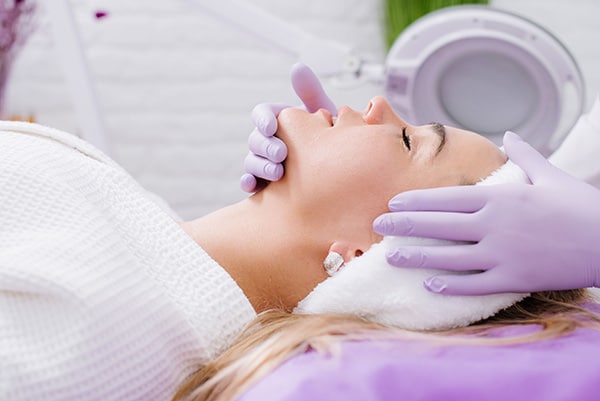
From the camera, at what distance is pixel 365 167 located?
1031 mm

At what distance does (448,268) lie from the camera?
931 mm

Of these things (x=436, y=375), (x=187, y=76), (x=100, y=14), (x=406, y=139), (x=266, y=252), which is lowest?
(x=436, y=375)

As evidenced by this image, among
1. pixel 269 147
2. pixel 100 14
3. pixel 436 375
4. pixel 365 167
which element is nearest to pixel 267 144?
pixel 269 147

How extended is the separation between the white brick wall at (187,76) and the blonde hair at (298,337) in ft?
4.48

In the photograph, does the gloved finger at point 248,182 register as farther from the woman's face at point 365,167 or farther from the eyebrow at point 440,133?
the eyebrow at point 440,133

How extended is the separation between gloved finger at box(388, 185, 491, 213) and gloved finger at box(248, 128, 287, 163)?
20 centimetres

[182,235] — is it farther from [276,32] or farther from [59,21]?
[59,21]

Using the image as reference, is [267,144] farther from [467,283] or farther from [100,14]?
[100,14]

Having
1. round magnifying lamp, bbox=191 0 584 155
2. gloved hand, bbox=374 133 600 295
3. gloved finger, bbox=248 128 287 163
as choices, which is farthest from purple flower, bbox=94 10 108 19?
gloved hand, bbox=374 133 600 295

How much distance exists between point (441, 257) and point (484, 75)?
866mm

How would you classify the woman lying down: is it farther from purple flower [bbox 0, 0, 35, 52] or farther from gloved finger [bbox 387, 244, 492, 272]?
purple flower [bbox 0, 0, 35, 52]

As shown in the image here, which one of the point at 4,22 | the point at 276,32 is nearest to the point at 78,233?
the point at 276,32

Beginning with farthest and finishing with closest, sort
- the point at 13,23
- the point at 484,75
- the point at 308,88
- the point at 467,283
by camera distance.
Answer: the point at 13,23
the point at 484,75
the point at 308,88
the point at 467,283

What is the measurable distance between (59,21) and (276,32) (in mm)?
448
